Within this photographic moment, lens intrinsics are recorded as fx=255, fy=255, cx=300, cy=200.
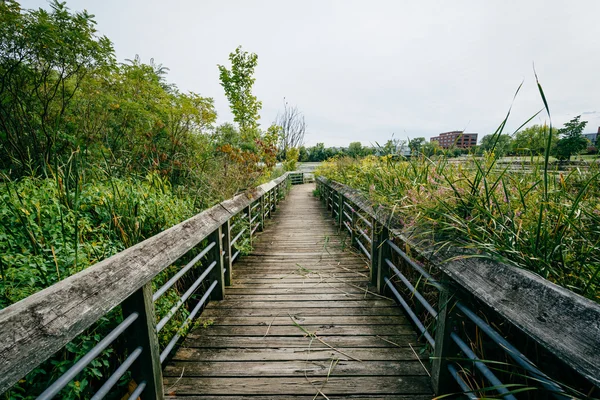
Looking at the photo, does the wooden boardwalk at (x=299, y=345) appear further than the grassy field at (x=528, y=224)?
Yes

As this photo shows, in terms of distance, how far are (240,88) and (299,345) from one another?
9859 millimetres

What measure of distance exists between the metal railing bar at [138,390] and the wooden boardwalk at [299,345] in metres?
0.28

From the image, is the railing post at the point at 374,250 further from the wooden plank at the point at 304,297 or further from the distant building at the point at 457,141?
the distant building at the point at 457,141

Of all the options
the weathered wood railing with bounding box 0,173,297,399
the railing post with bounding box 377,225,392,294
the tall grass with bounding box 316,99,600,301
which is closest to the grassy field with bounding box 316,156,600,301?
the tall grass with bounding box 316,99,600,301

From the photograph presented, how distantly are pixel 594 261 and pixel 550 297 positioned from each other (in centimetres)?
36

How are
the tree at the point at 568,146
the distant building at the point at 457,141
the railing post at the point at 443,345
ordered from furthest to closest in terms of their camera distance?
the distant building at the point at 457,141 < the tree at the point at 568,146 < the railing post at the point at 443,345

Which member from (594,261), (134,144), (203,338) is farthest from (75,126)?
(594,261)

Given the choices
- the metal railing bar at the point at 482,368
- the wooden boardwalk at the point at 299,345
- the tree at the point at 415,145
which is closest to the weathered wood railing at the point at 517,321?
the metal railing bar at the point at 482,368

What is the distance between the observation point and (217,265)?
101 inches

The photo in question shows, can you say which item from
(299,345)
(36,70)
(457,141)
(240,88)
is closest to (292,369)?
(299,345)

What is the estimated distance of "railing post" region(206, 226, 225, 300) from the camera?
2.51m

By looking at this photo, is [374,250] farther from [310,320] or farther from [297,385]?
[297,385]

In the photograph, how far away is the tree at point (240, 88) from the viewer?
31.7 feet

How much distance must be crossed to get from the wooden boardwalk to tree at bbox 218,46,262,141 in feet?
25.5
